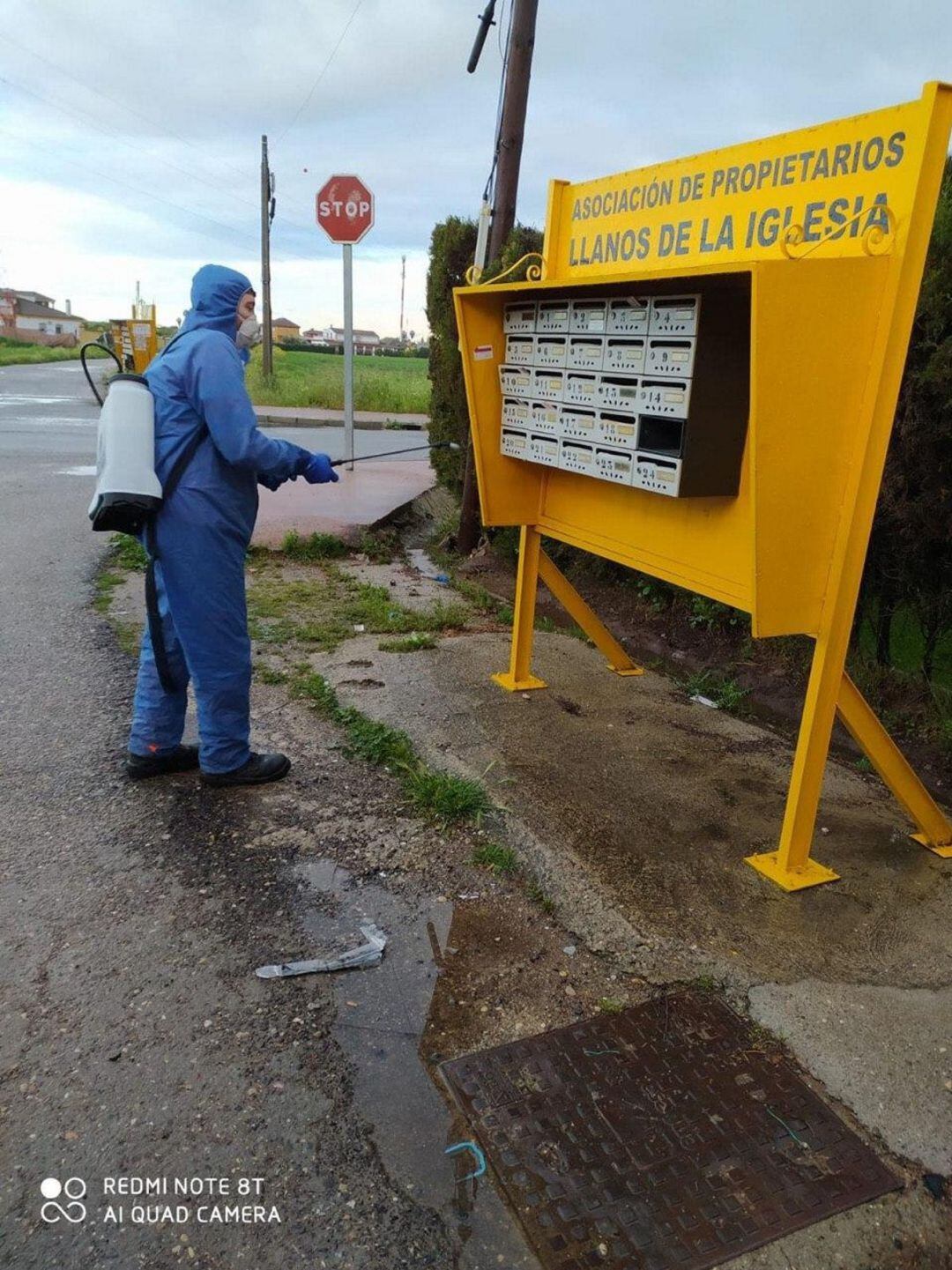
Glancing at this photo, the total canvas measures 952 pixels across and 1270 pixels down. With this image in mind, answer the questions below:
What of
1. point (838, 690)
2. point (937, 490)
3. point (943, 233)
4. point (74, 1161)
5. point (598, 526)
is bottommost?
point (74, 1161)

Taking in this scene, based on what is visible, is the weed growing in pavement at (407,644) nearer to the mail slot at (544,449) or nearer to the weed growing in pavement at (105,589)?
the mail slot at (544,449)

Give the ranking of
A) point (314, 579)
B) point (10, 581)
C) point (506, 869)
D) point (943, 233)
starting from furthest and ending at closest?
point (314, 579) < point (10, 581) < point (943, 233) < point (506, 869)

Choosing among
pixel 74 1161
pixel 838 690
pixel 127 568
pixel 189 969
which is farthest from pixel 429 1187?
pixel 127 568

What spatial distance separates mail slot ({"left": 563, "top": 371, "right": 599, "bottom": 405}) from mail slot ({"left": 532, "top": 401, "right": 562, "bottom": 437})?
0.10 m

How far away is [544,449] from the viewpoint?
3.87 m

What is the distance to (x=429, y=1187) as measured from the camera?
6.39ft

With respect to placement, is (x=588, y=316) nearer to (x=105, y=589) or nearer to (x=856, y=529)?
(x=856, y=529)

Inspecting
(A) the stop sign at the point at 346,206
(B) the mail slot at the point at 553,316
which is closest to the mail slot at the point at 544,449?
(B) the mail slot at the point at 553,316

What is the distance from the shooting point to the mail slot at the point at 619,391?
3242 mm

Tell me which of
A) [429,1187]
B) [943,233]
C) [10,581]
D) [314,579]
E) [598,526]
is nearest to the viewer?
[429,1187]

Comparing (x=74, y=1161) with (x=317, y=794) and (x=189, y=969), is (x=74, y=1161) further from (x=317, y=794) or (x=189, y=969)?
(x=317, y=794)

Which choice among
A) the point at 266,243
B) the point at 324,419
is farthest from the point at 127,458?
the point at 266,243

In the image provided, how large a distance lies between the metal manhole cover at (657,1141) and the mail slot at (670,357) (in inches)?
76.9

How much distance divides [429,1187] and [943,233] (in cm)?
366
